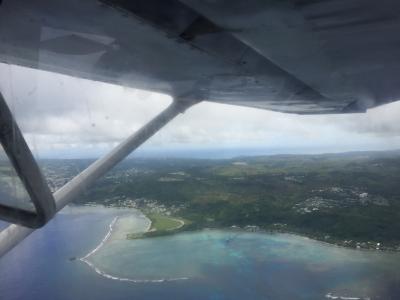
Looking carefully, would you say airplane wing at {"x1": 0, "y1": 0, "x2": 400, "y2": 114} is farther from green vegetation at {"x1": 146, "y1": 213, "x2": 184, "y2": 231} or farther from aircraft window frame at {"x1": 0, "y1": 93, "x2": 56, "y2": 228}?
green vegetation at {"x1": 146, "y1": 213, "x2": 184, "y2": 231}

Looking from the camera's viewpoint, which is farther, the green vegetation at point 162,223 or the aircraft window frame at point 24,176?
the green vegetation at point 162,223

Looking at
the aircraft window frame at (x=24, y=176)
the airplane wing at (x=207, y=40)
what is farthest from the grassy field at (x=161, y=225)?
the airplane wing at (x=207, y=40)

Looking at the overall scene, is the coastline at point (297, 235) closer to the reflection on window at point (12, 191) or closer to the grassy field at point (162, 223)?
the grassy field at point (162, 223)

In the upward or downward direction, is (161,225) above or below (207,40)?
below

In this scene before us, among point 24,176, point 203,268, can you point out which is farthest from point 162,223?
point 24,176

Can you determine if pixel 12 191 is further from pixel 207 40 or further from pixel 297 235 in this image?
pixel 297 235

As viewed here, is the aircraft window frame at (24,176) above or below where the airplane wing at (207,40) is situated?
below

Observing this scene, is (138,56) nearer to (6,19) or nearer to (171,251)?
(6,19)
